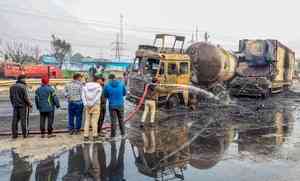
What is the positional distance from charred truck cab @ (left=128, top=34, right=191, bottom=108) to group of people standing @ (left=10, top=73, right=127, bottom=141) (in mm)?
5629

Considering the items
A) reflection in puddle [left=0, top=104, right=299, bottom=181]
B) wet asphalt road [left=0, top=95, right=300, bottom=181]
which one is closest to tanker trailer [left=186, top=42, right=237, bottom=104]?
wet asphalt road [left=0, top=95, right=300, bottom=181]

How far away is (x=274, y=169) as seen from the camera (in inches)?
301

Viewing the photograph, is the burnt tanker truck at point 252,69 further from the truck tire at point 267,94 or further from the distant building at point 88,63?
the distant building at point 88,63

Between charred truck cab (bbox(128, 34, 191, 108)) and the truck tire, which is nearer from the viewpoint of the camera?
charred truck cab (bbox(128, 34, 191, 108))

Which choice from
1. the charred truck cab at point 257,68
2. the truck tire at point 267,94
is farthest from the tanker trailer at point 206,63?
the truck tire at point 267,94

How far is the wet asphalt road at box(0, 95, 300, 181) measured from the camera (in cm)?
705

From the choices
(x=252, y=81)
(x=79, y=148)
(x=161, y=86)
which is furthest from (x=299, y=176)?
(x=252, y=81)

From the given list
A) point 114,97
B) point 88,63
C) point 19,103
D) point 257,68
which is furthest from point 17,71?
point 114,97

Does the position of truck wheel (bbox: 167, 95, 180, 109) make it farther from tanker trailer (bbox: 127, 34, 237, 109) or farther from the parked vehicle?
the parked vehicle

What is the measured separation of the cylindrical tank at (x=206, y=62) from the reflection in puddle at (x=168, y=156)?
8.61 meters

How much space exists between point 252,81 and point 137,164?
18331 millimetres

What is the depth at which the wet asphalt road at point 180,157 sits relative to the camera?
23.1 ft

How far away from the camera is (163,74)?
54.8 ft

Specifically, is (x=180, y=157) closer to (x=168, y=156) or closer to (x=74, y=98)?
(x=168, y=156)
